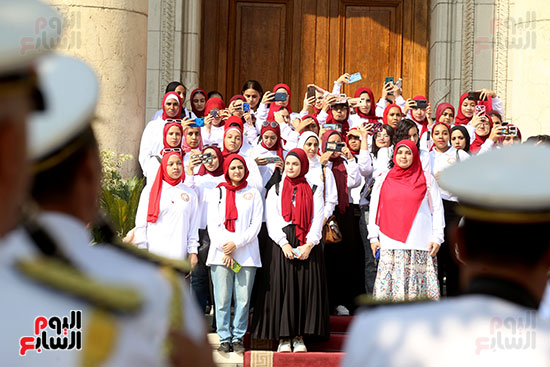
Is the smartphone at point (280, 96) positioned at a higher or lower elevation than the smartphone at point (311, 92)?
lower

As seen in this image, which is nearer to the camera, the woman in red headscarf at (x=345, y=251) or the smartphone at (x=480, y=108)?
the woman in red headscarf at (x=345, y=251)

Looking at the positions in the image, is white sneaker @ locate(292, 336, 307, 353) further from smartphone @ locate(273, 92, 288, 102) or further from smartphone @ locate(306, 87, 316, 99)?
smartphone @ locate(306, 87, 316, 99)

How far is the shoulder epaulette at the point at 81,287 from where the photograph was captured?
1.19m

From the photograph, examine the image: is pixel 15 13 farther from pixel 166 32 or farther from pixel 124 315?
pixel 166 32

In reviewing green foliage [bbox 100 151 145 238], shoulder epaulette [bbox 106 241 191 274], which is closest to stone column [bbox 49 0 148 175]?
green foliage [bbox 100 151 145 238]

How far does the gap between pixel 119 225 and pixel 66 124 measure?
24.3 ft

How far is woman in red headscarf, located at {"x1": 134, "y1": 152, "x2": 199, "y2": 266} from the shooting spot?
8.06 m

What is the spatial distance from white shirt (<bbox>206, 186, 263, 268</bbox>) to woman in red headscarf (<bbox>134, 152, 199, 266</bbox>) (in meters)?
0.15

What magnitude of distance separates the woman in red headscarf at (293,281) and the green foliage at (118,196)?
4.63ft

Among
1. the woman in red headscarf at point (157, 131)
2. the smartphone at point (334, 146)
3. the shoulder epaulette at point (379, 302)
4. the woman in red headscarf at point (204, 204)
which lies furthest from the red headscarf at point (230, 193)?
the shoulder epaulette at point (379, 302)

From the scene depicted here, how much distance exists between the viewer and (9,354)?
1.21m

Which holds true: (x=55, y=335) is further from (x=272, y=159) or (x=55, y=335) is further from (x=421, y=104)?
(x=421, y=104)

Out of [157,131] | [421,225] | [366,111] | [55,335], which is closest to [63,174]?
[55,335]

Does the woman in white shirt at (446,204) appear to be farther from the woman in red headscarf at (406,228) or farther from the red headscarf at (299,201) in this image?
the red headscarf at (299,201)
